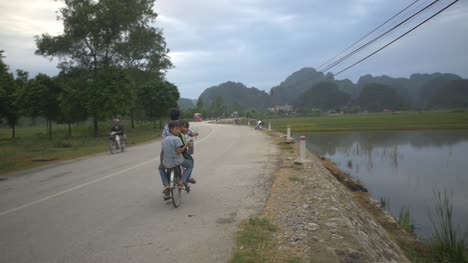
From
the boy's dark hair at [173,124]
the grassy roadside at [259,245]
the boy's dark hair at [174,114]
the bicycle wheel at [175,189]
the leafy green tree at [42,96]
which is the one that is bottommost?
the grassy roadside at [259,245]

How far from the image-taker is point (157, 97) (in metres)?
44.6

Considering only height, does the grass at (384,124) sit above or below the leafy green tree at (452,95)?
below

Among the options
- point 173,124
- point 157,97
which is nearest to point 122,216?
point 173,124

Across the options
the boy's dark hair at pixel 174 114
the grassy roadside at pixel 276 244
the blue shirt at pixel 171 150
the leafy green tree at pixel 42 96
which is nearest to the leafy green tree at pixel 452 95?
the leafy green tree at pixel 42 96

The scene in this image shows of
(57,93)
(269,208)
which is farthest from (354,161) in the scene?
(57,93)

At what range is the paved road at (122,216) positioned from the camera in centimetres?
470

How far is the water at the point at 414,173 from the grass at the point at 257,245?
19.0 feet

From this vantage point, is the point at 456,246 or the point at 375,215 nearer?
the point at 456,246

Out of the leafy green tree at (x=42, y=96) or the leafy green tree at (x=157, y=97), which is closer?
the leafy green tree at (x=42, y=96)

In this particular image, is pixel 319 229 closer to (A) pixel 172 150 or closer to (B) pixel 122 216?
(A) pixel 172 150

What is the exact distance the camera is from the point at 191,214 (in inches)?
252

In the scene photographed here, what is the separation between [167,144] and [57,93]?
111 feet

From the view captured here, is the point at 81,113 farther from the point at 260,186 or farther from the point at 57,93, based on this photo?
the point at 260,186

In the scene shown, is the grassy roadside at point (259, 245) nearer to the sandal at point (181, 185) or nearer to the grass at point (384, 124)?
the sandal at point (181, 185)
